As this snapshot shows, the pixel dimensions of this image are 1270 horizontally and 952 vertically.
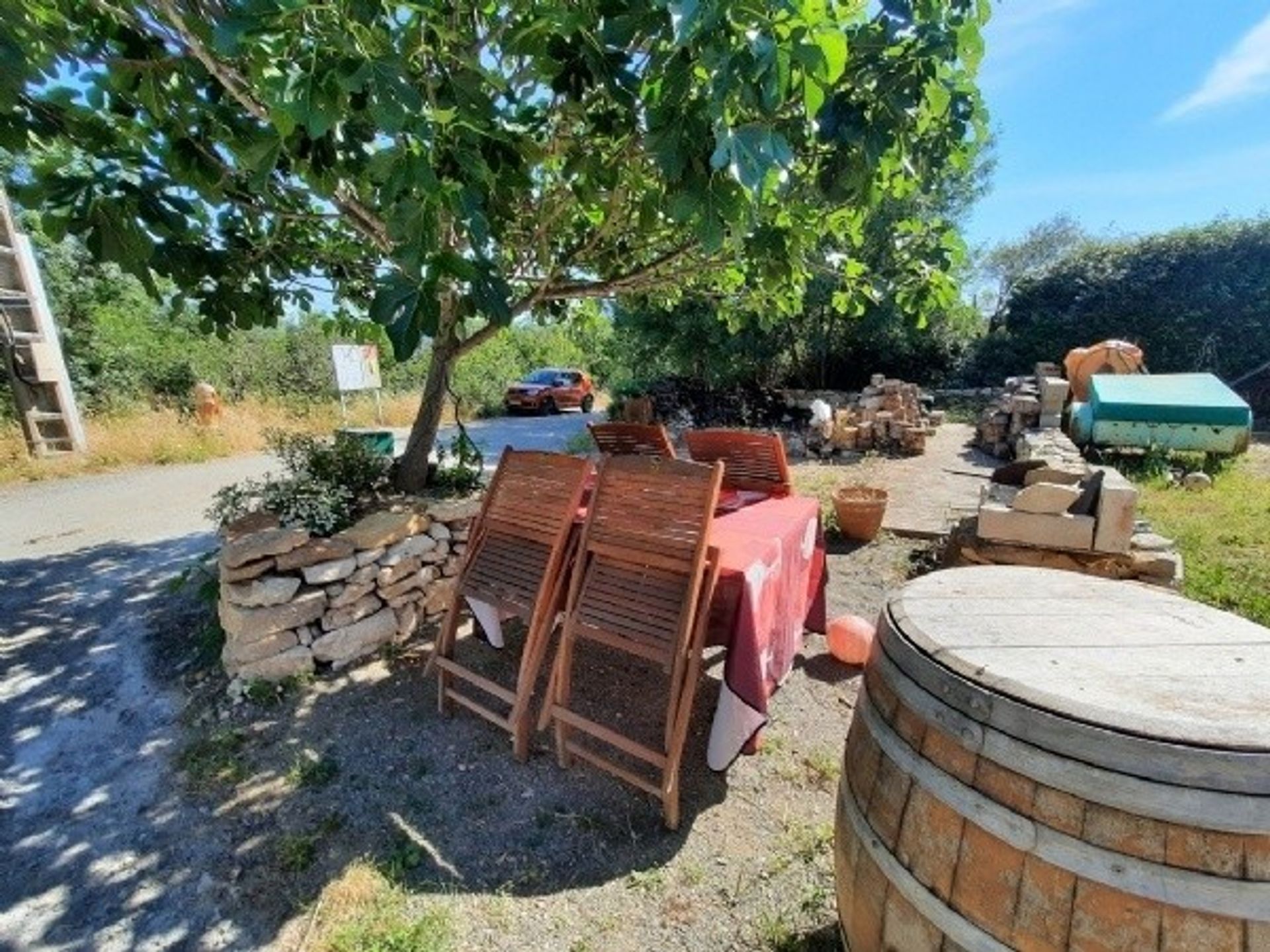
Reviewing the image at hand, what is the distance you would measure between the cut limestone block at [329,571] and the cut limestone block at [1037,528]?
11.9 feet

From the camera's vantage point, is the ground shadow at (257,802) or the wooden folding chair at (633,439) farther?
the wooden folding chair at (633,439)

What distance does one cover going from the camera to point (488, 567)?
2.73 meters

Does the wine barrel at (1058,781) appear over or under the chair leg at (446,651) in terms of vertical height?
over

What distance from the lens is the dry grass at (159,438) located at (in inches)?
306

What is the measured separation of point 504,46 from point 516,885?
294 centimetres

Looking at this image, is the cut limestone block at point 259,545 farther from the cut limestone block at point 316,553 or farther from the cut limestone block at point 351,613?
the cut limestone block at point 351,613

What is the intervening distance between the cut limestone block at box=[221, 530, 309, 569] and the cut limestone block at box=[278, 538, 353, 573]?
0.03 m

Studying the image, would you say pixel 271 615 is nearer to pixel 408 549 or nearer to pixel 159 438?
pixel 408 549

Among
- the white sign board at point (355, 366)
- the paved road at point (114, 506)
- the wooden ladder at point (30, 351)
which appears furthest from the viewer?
the white sign board at point (355, 366)

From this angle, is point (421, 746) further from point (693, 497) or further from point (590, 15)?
point (590, 15)

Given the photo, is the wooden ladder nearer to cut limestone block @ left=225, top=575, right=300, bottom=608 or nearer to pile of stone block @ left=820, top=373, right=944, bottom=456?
cut limestone block @ left=225, top=575, right=300, bottom=608

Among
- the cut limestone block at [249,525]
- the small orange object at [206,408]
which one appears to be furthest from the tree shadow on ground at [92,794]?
the small orange object at [206,408]

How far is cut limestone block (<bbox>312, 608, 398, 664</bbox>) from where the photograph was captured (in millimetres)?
3107

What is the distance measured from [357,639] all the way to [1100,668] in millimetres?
3231
